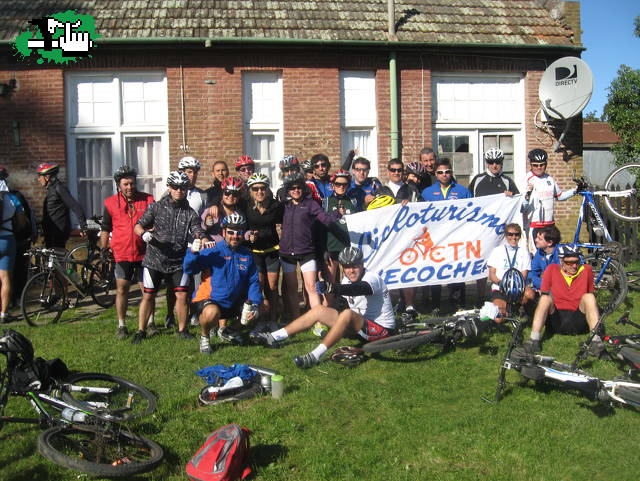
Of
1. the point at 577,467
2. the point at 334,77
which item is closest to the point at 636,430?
the point at 577,467

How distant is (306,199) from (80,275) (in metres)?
4.27

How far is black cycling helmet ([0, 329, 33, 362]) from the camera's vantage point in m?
4.63

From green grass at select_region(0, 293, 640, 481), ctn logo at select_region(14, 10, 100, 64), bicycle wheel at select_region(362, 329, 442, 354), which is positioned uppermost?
ctn logo at select_region(14, 10, 100, 64)

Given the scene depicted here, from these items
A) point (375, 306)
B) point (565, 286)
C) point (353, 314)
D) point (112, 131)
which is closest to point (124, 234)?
point (353, 314)

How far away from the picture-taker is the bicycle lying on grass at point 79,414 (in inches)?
167

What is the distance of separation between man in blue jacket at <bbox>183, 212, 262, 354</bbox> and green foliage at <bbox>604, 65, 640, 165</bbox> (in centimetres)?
2492

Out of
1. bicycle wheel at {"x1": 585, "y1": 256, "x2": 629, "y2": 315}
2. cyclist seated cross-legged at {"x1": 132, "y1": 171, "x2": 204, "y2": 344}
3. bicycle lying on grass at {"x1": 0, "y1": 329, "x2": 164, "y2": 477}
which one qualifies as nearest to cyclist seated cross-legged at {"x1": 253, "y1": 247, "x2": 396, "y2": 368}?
cyclist seated cross-legged at {"x1": 132, "y1": 171, "x2": 204, "y2": 344}

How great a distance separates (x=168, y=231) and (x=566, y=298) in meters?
4.37

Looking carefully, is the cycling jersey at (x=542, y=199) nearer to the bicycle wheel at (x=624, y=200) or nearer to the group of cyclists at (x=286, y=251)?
the group of cyclists at (x=286, y=251)

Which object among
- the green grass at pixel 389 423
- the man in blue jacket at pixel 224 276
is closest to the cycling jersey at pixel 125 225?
the man in blue jacket at pixel 224 276

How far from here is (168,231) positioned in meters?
7.42

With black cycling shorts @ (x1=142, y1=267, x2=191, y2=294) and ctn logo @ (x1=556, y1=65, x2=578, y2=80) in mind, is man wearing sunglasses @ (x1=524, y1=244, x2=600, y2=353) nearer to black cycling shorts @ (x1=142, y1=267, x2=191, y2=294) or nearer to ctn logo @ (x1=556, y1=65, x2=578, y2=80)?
black cycling shorts @ (x1=142, y1=267, x2=191, y2=294)

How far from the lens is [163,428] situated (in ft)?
Result: 16.8

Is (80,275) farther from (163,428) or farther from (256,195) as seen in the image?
(163,428)
